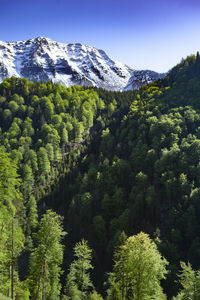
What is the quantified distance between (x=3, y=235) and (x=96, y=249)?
162 ft

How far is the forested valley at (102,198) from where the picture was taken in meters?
25.5

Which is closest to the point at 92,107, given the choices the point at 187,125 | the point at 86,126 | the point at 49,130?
the point at 86,126

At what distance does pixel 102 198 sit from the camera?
7856 centimetres

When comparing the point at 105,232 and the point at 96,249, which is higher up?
the point at 105,232

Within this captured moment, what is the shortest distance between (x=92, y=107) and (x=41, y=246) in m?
142

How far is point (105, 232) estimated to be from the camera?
6825 cm

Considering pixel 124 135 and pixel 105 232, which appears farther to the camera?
pixel 124 135

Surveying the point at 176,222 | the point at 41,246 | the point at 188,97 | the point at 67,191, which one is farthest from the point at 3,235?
the point at 188,97

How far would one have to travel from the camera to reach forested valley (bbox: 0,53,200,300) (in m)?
25.5

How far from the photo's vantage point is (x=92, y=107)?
160 metres

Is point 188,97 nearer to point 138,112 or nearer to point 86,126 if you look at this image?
point 138,112

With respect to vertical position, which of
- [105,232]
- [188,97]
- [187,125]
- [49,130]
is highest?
[188,97]

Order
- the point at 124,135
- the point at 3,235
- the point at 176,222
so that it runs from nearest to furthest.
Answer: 1. the point at 3,235
2. the point at 176,222
3. the point at 124,135

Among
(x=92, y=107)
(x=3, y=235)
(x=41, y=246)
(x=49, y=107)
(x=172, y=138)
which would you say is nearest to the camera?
(x=3, y=235)
